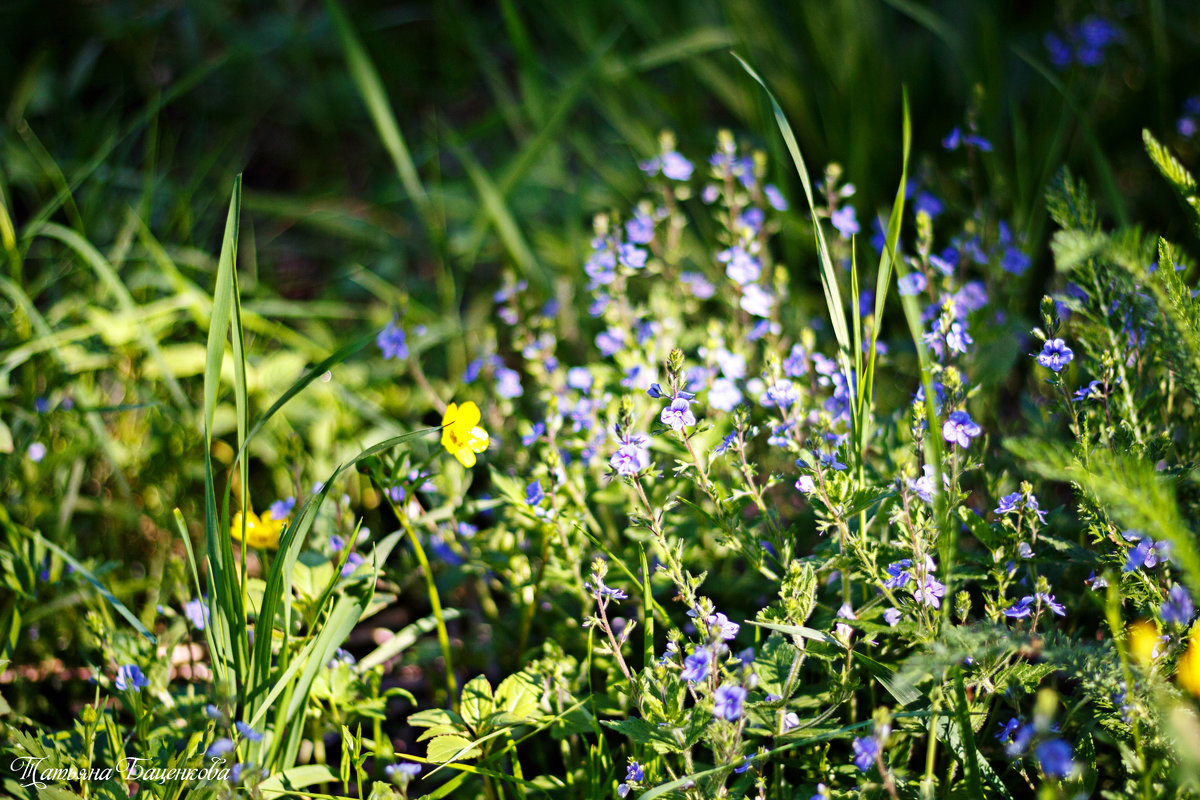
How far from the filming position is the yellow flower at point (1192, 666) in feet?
3.51

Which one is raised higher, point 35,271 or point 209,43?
point 209,43

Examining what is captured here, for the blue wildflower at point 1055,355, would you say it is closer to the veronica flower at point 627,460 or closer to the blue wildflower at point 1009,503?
the blue wildflower at point 1009,503

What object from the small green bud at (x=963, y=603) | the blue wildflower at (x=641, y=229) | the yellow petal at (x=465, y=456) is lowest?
the small green bud at (x=963, y=603)

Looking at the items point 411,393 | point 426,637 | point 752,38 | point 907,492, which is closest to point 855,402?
point 907,492

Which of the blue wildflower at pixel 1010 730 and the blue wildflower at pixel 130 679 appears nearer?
the blue wildflower at pixel 1010 730

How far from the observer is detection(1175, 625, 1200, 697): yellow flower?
3.51 feet

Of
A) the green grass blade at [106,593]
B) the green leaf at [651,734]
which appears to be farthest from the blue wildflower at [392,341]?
the green leaf at [651,734]

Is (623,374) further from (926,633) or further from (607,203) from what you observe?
(607,203)

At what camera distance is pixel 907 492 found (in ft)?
4.39

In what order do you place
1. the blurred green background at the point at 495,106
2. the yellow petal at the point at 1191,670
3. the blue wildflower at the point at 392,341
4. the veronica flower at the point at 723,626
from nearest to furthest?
the yellow petal at the point at 1191,670 < the veronica flower at the point at 723,626 < the blue wildflower at the point at 392,341 < the blurred green background at the point at 495,106

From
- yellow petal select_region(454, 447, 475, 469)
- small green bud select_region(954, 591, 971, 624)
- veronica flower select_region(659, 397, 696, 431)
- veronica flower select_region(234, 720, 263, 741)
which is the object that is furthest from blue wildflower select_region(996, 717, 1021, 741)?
veronica flower select_region(234, 720, 263, 741)

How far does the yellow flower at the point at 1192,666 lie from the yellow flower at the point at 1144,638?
37 millimetres

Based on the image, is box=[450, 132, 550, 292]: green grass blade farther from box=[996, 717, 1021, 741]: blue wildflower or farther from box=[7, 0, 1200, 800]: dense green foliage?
box=[996, 717, 1021, 741]: blue wildflower

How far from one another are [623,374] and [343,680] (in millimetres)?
907
